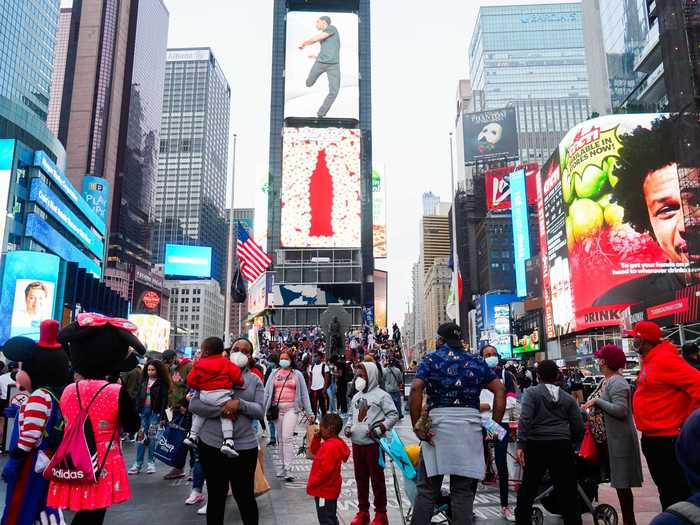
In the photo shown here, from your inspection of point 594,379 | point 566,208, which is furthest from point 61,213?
point 594,379

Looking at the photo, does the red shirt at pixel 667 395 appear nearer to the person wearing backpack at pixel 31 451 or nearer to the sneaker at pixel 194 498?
the person wearing backpack at pixel 31 451

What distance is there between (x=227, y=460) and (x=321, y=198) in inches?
2126

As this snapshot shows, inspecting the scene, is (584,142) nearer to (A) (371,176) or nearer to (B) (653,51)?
(B) (653,51)

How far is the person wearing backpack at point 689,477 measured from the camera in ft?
5.98

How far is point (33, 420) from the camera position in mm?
4000

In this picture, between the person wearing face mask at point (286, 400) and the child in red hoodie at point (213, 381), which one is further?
the person wearing face mask at point (286, 400)

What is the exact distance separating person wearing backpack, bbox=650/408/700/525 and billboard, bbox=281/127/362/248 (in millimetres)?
56102

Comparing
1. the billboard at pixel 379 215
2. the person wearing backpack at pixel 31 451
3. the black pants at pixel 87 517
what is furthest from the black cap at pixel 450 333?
the billboard at pixel 379 215

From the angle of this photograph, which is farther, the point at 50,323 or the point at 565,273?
the point at 565,273

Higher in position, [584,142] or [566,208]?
[584,142]

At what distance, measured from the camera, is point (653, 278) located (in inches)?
1916

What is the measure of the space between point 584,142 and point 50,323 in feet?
183

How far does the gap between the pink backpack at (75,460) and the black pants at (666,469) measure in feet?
15.2

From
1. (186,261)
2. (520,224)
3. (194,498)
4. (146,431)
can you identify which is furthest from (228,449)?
(520,224)
